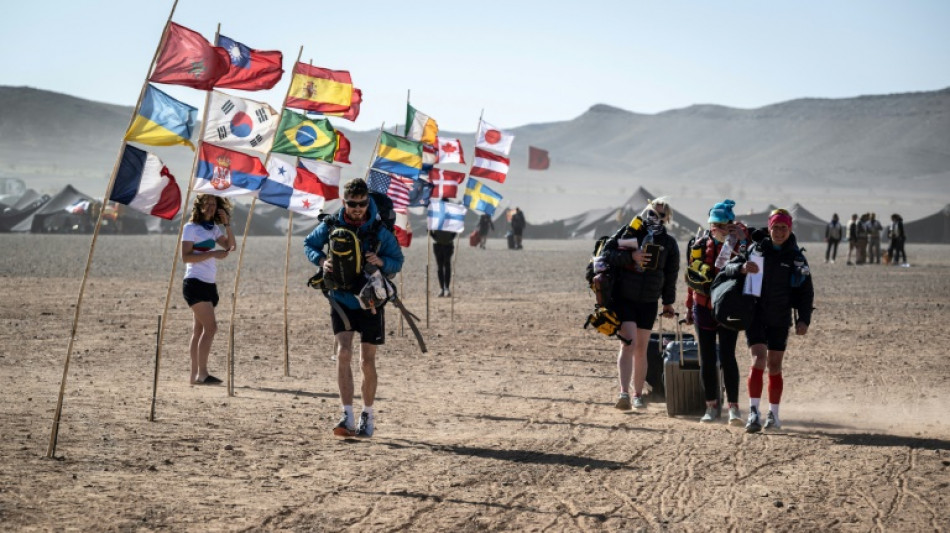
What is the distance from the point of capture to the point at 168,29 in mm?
8484

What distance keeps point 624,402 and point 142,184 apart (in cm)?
432

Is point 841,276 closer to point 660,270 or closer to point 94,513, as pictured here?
point 660,270

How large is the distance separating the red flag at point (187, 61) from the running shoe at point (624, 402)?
13.8 feet

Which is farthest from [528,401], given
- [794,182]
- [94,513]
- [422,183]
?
[794,182]

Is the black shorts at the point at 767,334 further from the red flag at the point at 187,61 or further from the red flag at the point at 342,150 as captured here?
the red flag at the point at 342,150

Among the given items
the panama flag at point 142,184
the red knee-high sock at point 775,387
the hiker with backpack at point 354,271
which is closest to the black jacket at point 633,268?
the red knee-high sock at point 775,387

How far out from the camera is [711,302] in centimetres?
923

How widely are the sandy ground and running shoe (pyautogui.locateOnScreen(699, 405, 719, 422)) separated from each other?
0.13 m

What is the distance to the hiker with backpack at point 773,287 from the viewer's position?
891 cm

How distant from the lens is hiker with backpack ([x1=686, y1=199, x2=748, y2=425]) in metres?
9.18

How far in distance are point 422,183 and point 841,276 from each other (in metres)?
16.8

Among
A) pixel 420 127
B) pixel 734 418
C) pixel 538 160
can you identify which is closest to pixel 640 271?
pixel 734 418

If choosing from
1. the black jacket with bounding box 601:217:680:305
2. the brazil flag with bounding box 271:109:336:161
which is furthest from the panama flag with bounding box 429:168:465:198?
the black jacket with bounding box 601:217:680:305

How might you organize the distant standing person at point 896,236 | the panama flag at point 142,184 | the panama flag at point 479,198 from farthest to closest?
the distant standing person at point 896,236, the panama flag at point 479,198, the panama flag at point 142,184
